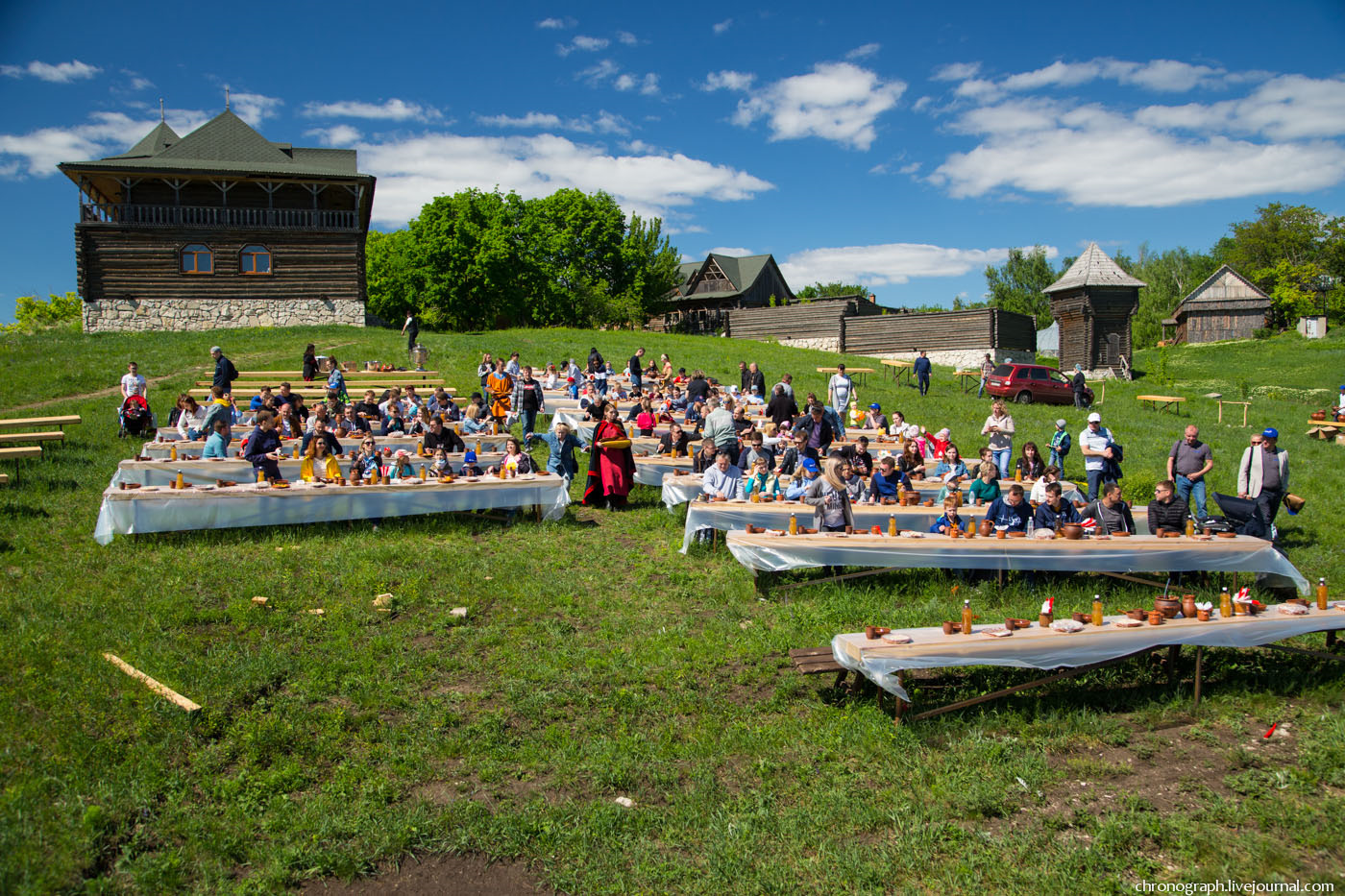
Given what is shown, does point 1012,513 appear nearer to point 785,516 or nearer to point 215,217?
point 785,516

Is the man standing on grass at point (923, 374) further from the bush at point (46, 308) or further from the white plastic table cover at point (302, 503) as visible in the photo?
the bush at point (46, 308)

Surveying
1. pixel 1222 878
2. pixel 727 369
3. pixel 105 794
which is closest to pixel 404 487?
pixel 105 794

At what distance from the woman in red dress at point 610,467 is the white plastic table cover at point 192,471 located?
13.6 feet

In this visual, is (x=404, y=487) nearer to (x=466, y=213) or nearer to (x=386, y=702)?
(x=386, y=702)

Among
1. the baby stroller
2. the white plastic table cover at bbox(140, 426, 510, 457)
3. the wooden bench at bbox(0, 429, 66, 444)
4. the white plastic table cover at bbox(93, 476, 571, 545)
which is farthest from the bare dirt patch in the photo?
the baby stroller

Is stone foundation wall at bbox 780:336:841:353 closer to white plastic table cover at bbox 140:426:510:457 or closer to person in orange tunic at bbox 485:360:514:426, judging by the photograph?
person in orange tunic at bbox 485:360:514:426

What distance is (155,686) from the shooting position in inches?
232

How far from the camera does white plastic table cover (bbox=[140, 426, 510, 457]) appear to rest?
39.2 ft

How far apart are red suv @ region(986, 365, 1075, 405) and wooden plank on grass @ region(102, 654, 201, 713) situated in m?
23.1

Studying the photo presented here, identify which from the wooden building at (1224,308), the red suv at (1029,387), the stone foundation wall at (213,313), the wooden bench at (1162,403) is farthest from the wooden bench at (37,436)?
the wooden building at (1224,308)

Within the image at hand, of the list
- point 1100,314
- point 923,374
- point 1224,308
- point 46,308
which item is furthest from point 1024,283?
point 46,308

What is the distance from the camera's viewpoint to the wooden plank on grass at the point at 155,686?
5.70 m

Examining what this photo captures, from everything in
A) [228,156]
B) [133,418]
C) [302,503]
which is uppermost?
[228,156]

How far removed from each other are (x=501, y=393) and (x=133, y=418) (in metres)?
6.77
